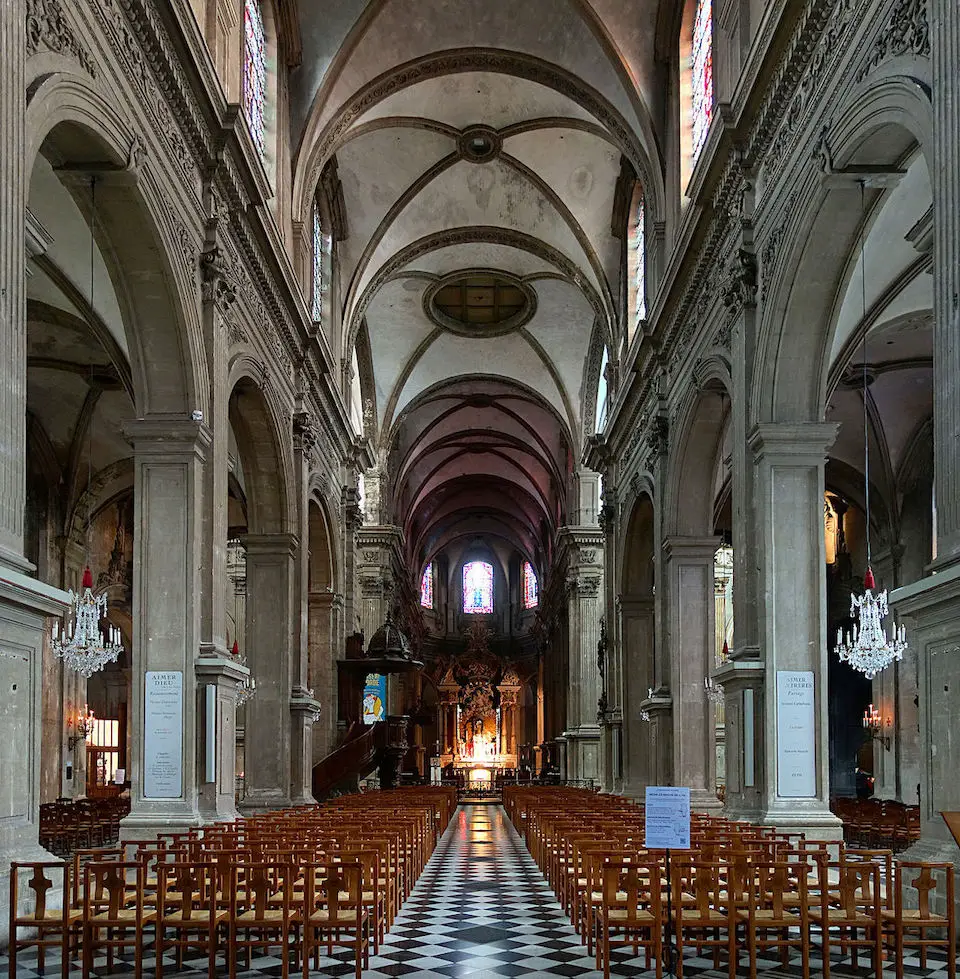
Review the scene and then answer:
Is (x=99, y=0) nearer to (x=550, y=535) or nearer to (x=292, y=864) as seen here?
(x=292, y=864)

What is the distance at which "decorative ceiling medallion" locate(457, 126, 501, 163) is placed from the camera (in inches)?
988

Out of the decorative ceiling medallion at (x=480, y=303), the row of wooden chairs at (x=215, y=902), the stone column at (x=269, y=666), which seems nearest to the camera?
the row of wooden chairs at (x=215, y=902)

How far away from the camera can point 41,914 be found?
798 centimetres

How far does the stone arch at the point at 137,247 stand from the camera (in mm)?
11023

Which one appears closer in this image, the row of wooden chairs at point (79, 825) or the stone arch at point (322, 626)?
the row of wooden chairs at point (79, 825)

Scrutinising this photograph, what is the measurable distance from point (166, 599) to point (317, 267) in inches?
512

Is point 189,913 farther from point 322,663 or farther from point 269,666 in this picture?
point 322,663

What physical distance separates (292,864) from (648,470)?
52.4ft

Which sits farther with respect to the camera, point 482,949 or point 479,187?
point 479,187

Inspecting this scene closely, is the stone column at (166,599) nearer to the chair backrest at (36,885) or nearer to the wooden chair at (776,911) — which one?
the chair backrest at (36,885)

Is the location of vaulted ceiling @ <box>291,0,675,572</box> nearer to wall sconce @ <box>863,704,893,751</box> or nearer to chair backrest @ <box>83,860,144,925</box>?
wall sconce @ <box>863,704,893,751</box>

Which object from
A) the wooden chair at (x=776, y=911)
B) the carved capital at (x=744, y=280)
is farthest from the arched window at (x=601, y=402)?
the wooden chair at (x=776, y=911)

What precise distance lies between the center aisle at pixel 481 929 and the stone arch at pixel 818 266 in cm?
608

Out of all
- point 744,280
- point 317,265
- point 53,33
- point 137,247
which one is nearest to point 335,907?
point 53,33
